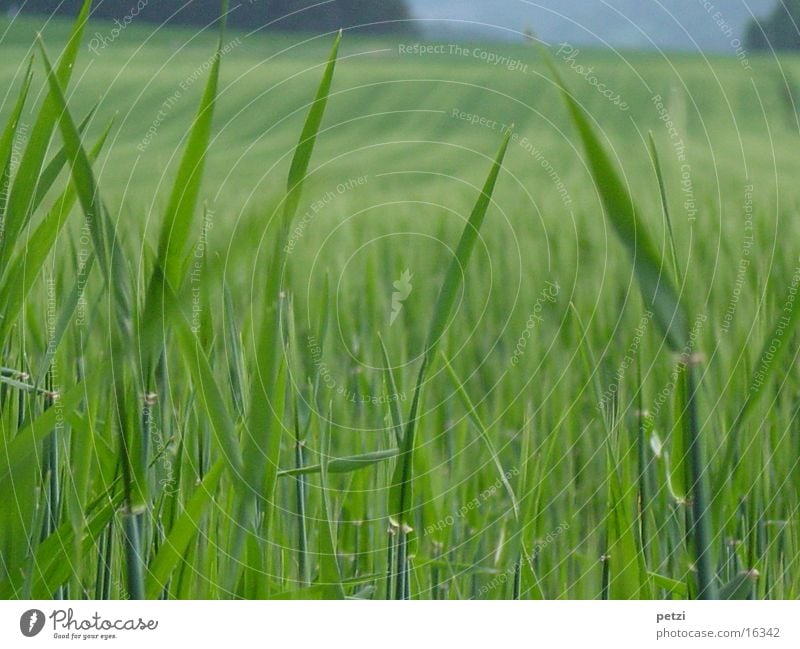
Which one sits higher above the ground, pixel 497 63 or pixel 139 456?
pixel 497 63

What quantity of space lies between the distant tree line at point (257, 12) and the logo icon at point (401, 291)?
204 mm

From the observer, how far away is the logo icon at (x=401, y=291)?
76cm

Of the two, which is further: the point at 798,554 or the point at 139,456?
the point at 798,554

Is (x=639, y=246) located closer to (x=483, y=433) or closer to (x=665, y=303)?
(x=665, y=303)

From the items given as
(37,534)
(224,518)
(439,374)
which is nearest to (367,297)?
(439,374)

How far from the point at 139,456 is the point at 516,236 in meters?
0.36

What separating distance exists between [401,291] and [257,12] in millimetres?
255

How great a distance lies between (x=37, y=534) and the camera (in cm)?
71

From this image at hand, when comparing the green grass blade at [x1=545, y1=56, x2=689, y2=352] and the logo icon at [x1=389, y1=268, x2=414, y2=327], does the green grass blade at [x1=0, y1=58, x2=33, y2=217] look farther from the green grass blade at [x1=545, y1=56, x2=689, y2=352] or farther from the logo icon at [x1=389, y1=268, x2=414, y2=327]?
the green grass blade at [x1=545, y1=56, x2=689, y2=352]
